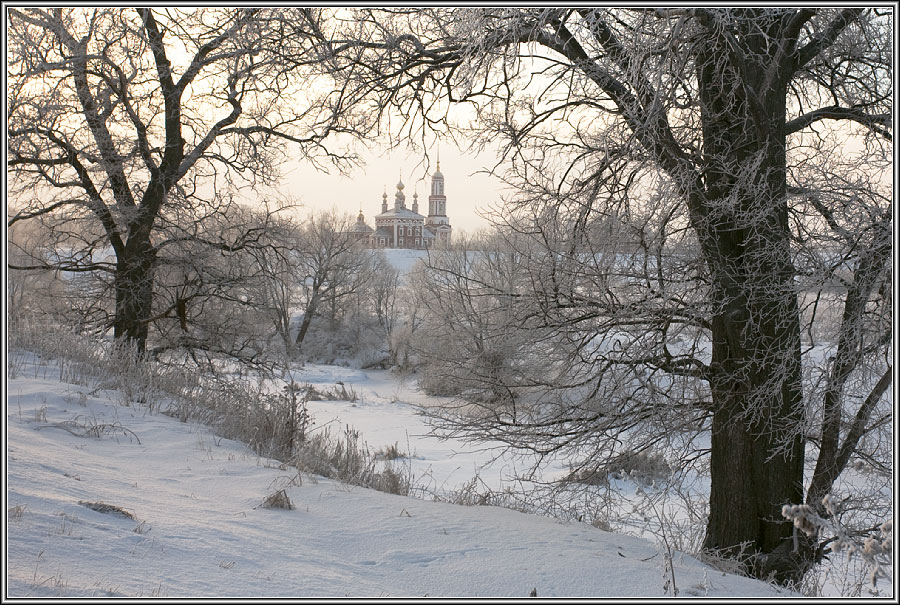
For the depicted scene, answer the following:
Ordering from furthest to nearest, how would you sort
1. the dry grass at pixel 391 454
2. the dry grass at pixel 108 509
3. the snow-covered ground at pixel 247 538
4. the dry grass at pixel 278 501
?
the dry grass at pixel 391 454 < the dry grass at pixel 278 501 < the dry grass at pixel 108 509 < the snow-covered ground at pixel 247 538

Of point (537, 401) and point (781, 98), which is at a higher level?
point (781, 98)

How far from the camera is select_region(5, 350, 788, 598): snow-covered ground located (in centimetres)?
284

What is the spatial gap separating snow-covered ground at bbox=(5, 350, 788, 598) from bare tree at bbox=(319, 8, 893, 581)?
184 centimetres

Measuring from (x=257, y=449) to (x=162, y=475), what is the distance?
5.45 feet

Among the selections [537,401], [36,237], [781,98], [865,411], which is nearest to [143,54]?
[36,237]

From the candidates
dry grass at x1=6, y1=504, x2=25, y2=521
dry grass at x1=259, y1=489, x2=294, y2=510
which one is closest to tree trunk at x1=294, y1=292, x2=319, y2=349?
dry grass at x1=259, y1=489, x2=294, y2=510

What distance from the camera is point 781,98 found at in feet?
18.4

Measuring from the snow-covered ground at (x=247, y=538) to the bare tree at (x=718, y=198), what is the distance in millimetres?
1836

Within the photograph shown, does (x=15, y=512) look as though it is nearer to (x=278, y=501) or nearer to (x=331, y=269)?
(x=278, y=501)

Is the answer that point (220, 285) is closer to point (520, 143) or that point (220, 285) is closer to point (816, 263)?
point (520, 143)

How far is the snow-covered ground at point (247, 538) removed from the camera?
284 centimetres

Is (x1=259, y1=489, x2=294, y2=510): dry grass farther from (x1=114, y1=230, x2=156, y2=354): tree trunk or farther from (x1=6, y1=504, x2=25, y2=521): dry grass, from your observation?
(x1=114, y1=230, x2=156, y2=354): tree trunk

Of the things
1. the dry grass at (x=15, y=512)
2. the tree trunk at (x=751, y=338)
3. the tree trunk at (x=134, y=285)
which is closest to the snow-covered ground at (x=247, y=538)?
the dry grass at (x=15, y=512)

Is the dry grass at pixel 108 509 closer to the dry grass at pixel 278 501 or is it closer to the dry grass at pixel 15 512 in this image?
the dry grass at pixel 15 512
